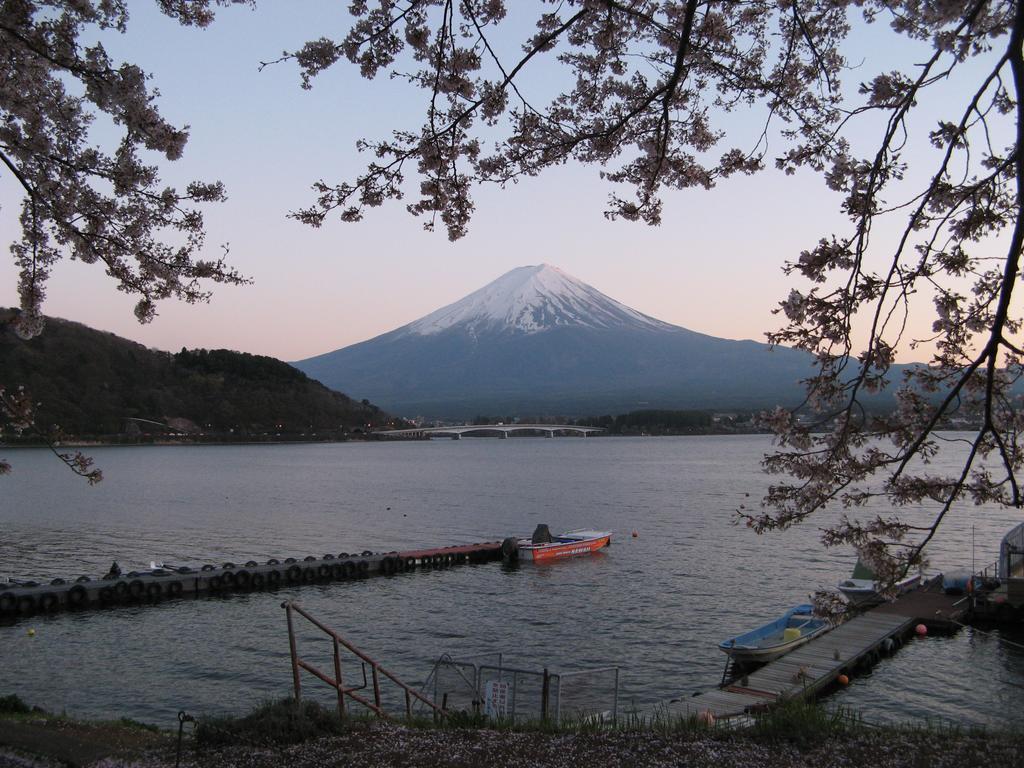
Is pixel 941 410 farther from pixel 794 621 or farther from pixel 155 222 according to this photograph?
pixel 794 621

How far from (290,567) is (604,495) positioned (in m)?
32.6

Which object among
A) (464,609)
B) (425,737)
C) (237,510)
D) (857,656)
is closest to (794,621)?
Answer: (857,656)

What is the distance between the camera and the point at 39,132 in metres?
4.97

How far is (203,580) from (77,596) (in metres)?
3.10

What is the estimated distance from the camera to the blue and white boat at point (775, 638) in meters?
13.9

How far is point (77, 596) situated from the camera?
19469 millimetres

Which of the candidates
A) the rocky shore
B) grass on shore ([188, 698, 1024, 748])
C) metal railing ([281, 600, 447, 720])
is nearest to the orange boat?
metal railing ([281, 600, 447, 720])

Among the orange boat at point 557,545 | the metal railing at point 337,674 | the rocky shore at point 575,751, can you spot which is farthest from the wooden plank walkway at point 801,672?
the orange boat at point 557,545

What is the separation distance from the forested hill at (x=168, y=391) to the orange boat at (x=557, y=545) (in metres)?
85.4

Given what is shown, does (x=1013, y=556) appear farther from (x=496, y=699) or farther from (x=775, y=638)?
(x=496, y=699)

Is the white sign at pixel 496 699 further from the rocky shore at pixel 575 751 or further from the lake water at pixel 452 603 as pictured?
the lake water at pixel 452 603

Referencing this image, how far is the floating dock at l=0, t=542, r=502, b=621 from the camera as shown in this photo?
749 inches

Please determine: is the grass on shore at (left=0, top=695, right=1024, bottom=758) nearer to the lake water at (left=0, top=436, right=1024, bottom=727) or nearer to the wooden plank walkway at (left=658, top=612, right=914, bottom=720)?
the wooden plank walkway at (left=658, top=612, right=914, bottom=720)

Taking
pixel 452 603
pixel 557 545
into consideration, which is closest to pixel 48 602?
pixel 452 603
